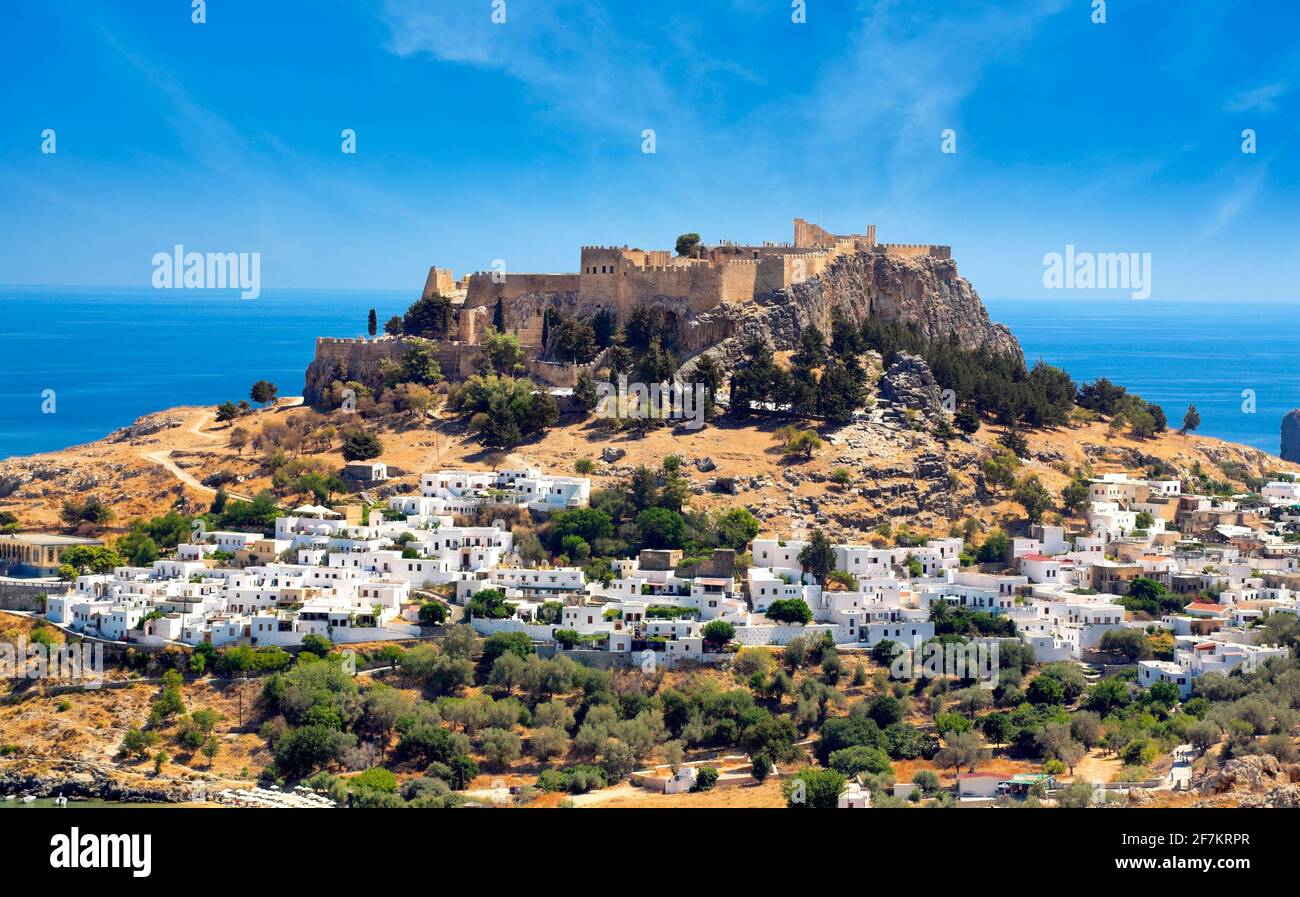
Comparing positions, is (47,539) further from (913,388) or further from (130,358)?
(130,358)

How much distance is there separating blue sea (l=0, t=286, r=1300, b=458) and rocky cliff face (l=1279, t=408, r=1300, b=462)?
7.60ft

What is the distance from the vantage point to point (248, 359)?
95.6 m

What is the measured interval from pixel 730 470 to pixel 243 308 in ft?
466

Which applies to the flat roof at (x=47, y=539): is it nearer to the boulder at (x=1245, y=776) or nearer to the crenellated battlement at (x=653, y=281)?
the crenellated battlement at (x=653, y=281)

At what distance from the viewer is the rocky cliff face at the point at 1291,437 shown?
61.9 metres

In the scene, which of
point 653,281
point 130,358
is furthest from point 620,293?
point 130,358

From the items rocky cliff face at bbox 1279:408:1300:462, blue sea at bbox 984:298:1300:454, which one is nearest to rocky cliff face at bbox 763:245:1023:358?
blue sea at bbox 984:298:1300:454

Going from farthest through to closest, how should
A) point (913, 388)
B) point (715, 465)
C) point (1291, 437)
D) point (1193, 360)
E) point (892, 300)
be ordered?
point (1193, 360), point (1291, 437), point (892, 300), point (913, 388), point (715, 465)

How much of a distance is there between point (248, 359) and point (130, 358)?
7.68 metres

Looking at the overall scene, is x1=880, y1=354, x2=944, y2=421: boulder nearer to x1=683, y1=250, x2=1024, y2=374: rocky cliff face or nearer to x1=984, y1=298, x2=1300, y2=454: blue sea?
x1=683, y1=250, x2=1024, y2=374: rocky cliff face

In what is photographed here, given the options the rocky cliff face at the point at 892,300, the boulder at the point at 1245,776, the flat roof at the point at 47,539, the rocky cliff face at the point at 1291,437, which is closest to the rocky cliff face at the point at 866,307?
the rocky cliff face at the point at 892,300

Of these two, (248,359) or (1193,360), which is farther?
(1193,360)

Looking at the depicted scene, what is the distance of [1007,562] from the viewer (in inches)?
1484
